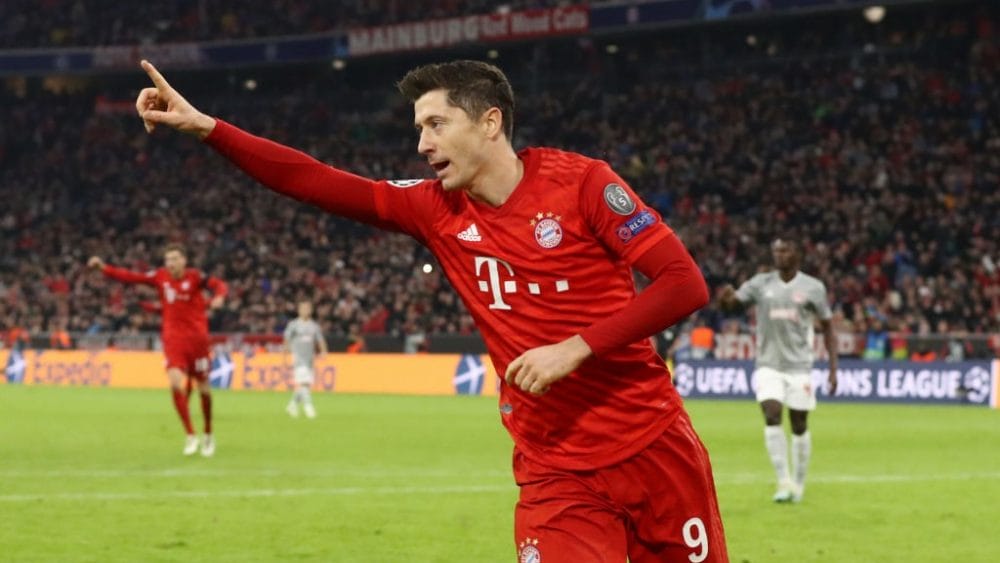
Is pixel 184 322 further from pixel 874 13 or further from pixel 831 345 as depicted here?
pixel 874 13

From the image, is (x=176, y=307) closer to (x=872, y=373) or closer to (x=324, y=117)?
(x=872, y=373)

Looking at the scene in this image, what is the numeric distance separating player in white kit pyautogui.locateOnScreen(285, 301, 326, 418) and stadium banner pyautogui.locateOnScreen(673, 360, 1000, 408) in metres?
8.57

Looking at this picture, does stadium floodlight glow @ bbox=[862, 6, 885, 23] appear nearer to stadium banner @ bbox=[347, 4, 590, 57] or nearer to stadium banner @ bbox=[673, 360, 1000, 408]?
stadium banner @ bbox=[347, 4, 590, 57]

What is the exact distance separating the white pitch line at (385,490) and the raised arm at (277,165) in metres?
9.12

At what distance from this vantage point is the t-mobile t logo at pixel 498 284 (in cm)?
517

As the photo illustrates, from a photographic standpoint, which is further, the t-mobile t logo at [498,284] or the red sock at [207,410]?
the red sock at [207,410]

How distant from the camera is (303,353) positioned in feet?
94.5

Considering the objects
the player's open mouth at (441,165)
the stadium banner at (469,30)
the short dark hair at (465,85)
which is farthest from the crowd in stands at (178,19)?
the player's open mouth at (441,165)

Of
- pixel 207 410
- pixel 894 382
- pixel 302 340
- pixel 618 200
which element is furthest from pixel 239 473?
pixel 894 382

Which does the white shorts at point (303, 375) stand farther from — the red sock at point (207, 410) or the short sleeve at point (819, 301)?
the short sleeve at point (819, 301)

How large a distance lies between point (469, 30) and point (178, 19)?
1525 centimetres

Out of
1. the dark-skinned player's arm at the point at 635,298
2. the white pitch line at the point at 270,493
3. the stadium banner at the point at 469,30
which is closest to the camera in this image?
the dark-skinned player's arm at the point at 635,298

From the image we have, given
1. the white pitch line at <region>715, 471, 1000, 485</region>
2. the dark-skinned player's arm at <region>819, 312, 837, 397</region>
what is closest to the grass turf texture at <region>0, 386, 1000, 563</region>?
the white pitch line at <region>715, 471, 1000, 485</region>

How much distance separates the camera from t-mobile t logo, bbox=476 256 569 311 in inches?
204
